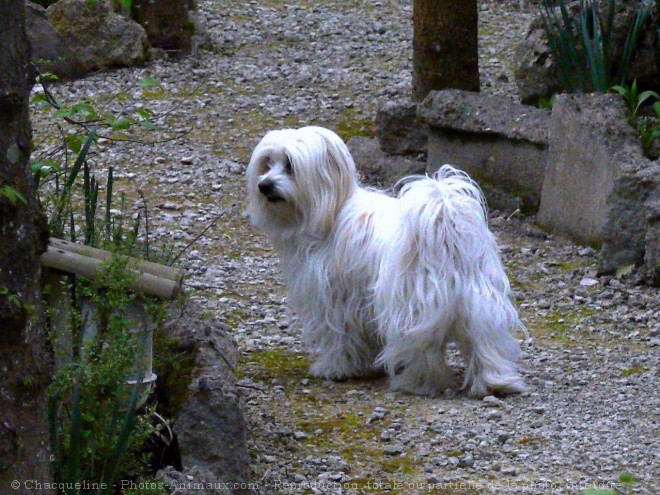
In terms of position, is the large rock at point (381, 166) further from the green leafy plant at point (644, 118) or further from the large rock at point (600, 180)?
the green leafy plant at point (644, 118)

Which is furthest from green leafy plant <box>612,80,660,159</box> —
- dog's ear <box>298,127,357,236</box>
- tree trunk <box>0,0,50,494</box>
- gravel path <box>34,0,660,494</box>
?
tree trunk <box>0,0,50,494</box>

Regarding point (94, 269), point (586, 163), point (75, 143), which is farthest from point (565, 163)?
point (94, 269)

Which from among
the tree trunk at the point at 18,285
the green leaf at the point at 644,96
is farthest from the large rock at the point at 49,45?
the tree trunk at the point at 18,285

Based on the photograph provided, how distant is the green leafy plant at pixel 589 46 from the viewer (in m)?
7.29

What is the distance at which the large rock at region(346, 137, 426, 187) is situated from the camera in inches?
299

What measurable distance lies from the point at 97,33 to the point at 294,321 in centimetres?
448

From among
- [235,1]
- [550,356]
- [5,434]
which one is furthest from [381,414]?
[235,1]

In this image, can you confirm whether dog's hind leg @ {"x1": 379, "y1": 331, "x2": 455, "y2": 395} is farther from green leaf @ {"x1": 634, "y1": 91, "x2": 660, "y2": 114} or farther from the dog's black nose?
green leaf @ {"x1": 634, "y1": 91, "x2": 660, "y2": 114}

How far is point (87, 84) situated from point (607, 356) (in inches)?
210

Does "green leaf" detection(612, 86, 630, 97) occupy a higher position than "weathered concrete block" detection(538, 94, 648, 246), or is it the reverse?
"green leaf" detection(612, 86, 630, 97)

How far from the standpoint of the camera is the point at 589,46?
7.21m

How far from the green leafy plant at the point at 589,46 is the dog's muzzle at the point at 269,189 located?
126 inches

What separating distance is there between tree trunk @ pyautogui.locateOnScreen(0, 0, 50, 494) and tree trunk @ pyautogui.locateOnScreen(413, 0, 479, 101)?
5.74m

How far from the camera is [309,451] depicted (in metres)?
4.01
